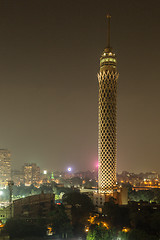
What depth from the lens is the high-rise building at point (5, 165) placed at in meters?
144

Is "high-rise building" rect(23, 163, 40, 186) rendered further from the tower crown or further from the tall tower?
the tower crown

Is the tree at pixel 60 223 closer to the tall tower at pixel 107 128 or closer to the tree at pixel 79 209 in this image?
the tree at pixel 79 209

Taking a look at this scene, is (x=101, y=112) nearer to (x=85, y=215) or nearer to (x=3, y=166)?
(x=85, y=215)

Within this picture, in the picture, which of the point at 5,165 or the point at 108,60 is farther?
the point at 5,165

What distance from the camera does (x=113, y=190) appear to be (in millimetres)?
39062

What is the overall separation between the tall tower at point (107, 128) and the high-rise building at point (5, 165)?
107 meters

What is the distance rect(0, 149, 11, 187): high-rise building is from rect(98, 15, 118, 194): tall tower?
107m

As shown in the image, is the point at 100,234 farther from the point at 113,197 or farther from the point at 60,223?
the point at 113,197

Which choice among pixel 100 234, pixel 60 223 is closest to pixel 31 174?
pixel 60 223

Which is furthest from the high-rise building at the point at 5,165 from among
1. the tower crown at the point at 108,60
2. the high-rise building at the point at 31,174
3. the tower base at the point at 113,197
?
the tower crown at the point at 108,60

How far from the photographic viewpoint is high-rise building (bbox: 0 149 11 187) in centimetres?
14350

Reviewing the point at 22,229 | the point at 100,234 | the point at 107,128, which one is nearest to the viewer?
the point at 100,234

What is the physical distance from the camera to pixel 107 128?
39.6 metres

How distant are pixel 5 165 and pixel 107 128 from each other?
4664 inches
